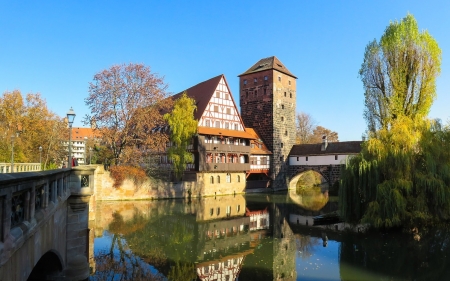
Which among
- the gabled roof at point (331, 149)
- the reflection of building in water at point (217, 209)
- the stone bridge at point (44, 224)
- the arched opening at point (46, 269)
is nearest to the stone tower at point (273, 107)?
the gabled roof at point (331, 149)

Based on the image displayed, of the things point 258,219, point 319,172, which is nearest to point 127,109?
point 258,219

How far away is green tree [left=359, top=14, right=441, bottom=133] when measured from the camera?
2298cm

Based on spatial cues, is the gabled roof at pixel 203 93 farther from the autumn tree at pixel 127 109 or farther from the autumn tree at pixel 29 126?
the autumn tree at pixel 29 126

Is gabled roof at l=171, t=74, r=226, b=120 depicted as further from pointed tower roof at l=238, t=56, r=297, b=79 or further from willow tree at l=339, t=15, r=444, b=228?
willow tree at l=339, t=15, r=444, b=228

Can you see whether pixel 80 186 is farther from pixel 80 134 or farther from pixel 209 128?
pixel 80 134

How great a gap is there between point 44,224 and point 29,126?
1232 inches

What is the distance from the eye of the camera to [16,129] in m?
32.6

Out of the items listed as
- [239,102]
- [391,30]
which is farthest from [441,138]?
[239,102]

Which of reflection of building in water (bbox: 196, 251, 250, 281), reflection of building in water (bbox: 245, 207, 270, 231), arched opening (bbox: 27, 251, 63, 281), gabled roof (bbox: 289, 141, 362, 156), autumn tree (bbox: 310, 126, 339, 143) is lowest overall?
reflection of building in water (bbox: 196, 251, 250, 281)

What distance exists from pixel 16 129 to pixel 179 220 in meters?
20.9

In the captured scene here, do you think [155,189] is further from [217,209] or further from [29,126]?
[29,126]

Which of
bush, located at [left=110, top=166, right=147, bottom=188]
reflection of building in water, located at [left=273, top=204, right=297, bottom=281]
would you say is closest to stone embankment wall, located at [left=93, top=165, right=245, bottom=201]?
bush, located at [left=110, top=166, right=147, bottom=188]

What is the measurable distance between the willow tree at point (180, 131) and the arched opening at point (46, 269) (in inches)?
885

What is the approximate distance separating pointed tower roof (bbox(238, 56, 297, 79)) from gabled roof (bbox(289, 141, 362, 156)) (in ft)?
31.1
